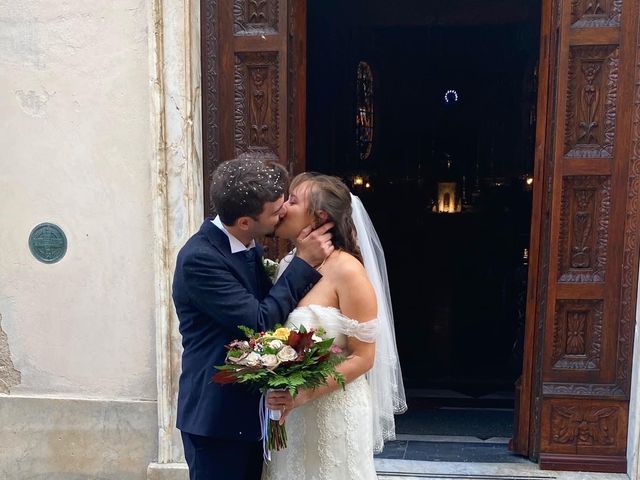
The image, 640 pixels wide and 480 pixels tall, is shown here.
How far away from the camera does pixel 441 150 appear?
8.98 m

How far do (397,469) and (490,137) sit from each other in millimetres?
5997

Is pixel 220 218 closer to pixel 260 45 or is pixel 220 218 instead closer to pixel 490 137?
pixel 260 45

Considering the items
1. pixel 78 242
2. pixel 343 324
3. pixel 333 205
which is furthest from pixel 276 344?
pixel 78 242

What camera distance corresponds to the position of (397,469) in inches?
153

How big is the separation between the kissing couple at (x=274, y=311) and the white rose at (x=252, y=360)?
0.17 metres

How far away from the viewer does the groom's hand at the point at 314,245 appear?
2391mm

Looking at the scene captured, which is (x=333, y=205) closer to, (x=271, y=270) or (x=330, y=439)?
(x=271, y=270)

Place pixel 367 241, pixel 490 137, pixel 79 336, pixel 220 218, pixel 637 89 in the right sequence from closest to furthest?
pixel 220 218, pixel 367 241, pixel 637 89, pixel 79 336, pixel 490 137

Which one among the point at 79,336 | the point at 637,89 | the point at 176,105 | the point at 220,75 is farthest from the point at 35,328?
the point at 637,89

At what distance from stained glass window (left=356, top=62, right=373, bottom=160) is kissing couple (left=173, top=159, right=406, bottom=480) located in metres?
5.85

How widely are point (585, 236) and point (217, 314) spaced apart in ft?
7.71

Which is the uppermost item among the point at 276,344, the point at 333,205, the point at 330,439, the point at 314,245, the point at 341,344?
the point at 333,205

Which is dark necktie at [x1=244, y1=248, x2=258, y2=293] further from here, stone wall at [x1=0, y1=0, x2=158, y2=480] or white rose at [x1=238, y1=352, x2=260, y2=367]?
stone wall at [x1=0, y1=0, x2=158, y2=480]

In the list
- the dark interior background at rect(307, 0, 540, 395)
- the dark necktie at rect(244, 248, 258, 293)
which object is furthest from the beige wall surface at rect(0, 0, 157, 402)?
the dark interior background at rect(307, 0, 540, 395)
